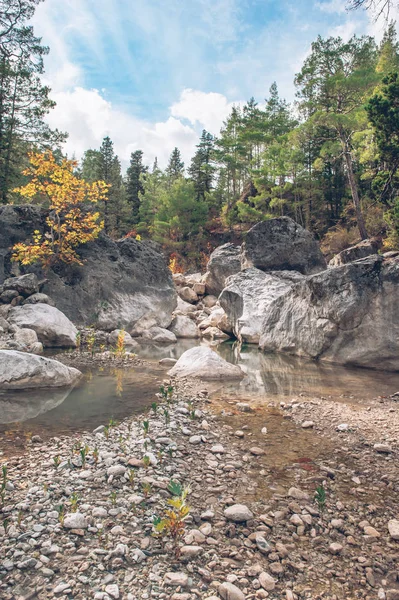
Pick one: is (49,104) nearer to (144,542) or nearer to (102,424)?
(102,424)

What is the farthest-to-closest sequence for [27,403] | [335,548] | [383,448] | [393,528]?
[27,403] < [383,448] < [393,528] < [335,548]

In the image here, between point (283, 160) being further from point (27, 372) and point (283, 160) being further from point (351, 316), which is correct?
point (27, 372)

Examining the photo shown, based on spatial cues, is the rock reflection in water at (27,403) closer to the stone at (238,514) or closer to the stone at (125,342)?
the stone at (238,514)

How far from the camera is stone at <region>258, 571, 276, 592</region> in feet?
7.79

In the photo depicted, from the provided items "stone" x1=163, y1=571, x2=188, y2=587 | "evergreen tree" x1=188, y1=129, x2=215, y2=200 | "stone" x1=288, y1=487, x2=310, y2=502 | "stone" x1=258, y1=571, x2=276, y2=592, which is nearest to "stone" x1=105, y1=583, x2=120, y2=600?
"stone" x1=163, y1=571, x2=188, y2=587

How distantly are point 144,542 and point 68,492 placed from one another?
101 centimetres

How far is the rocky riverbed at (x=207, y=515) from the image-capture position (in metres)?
2.39

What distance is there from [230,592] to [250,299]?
14195mm

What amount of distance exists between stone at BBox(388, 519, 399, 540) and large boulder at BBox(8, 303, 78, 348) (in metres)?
10.4

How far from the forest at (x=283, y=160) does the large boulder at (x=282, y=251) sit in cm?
422

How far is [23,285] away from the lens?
13.3 metres

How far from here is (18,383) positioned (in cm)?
689

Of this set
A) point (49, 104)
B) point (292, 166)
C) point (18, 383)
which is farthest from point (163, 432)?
point (292, 166)

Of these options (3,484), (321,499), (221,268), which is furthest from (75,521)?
(221,268)
